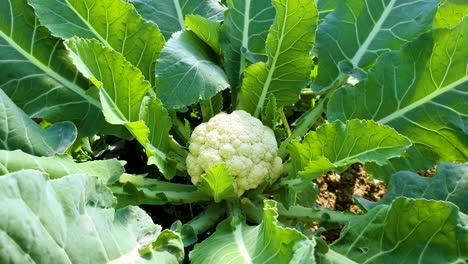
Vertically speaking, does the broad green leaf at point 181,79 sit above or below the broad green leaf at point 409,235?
above

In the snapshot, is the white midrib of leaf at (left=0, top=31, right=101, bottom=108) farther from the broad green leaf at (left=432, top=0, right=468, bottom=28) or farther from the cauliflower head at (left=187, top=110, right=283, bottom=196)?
the broad green leaf at (left=432, top=0, right=468, bottom=28)

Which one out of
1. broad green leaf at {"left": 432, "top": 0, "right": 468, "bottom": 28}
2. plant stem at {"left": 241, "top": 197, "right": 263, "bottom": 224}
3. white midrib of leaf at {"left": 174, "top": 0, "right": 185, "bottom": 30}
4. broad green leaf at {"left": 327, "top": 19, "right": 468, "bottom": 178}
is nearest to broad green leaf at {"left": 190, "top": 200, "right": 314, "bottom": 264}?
plant stem at {"left": 241, "top": 197, "right": 263, "bottom": 224}

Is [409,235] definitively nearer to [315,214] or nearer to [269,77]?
[315,214]

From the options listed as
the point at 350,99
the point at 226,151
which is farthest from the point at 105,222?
the point at 350,99

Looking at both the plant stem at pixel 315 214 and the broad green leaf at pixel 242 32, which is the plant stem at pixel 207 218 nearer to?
the plant stem at pixel 315 214

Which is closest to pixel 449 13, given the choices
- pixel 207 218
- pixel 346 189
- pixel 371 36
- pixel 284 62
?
pixel 371 36

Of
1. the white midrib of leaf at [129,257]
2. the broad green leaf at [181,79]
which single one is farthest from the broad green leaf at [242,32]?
the white midrib of leaf at [129,257]
